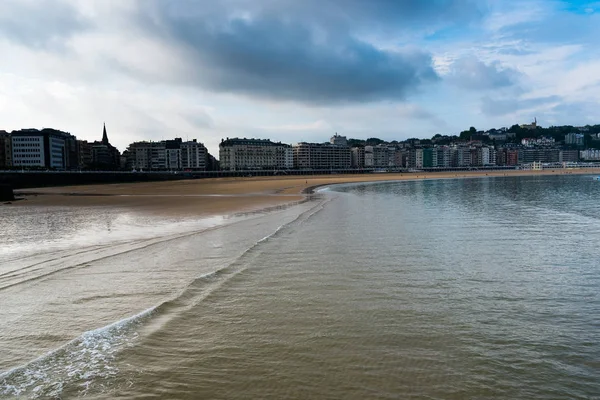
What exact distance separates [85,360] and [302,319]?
280cm

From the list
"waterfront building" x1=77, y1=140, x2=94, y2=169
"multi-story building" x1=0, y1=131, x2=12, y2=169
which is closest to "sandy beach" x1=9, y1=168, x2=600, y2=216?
"multi-story building" x1=0, y1=131, x2=12, y2=169

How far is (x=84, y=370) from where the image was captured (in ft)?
15.4

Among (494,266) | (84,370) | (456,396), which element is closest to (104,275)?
(84,370)

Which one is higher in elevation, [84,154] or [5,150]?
[84,154]

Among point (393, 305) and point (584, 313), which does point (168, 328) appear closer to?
point (393, 305)

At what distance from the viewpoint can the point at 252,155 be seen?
582ft

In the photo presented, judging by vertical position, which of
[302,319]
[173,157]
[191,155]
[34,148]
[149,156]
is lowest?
[302,319]

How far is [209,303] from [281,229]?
871 centimetres

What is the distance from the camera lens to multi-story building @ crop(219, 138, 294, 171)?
569 ft

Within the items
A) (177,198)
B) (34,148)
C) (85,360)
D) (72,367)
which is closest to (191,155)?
(34,148)

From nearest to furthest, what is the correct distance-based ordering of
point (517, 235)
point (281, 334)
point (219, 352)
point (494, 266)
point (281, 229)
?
point (219, 352) < point (281, 334) < point (494, 266) < point (517, 235) < point (281, 229)

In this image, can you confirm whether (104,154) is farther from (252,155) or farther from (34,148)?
(252,155)

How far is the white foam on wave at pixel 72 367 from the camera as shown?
431cm

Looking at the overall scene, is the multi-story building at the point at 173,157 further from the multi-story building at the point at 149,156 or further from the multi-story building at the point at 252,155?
the multi-story building at the point at 252,155
